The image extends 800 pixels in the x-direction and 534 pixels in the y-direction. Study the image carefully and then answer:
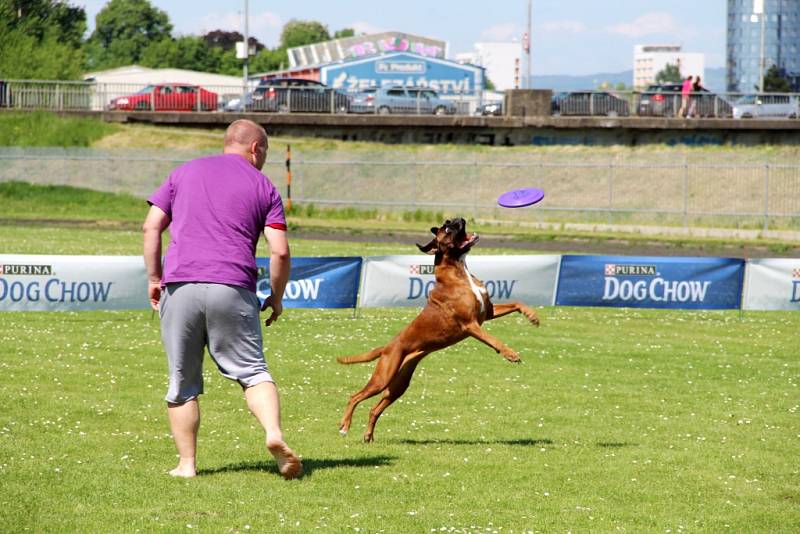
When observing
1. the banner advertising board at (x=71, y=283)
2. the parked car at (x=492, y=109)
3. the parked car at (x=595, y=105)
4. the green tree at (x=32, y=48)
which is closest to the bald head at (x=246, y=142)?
the banner advertising board at (x=71, y=283)

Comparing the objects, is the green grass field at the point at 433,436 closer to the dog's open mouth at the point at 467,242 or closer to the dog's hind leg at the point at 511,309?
the dog's hind leg at the point at 511,309

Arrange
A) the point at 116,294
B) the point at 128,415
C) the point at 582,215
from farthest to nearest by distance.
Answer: the point at 582,215 < the point at 116,294 < the point at 128,415

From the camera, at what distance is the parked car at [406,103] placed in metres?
54.0

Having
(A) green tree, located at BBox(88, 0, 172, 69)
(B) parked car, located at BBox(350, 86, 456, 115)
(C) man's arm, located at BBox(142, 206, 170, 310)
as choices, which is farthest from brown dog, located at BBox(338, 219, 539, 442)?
(A) green tree, located at BBox(88, 0, 172, 69)

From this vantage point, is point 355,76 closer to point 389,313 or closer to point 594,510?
point 389,313

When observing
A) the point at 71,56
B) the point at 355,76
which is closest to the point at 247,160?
the point at 71,56

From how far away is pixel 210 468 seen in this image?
8.05 m

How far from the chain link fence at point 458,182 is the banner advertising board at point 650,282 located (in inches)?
814

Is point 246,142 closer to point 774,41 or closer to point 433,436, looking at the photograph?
point 433,436

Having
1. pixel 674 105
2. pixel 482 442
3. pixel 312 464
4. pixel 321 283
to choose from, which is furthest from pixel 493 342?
pixel 674 105

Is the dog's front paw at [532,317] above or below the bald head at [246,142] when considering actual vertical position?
below

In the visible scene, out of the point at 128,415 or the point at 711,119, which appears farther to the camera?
the point at 711,119

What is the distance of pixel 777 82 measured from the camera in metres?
104

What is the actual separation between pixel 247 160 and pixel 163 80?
98611mm
